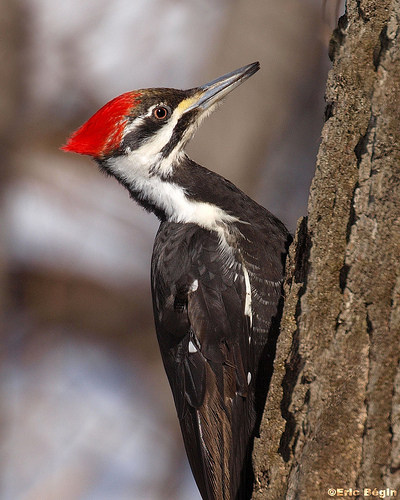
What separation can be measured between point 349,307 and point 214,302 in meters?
0.93

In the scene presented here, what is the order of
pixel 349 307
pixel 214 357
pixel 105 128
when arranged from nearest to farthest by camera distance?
1. pixel 349 307
2. pixel 214 357
3. pixel 105 128

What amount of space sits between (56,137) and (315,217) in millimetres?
3551

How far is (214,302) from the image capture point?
7.94ft

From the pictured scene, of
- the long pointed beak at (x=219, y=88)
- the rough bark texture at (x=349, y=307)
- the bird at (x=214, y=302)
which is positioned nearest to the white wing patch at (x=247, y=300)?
the bird at (x=214, y=302)

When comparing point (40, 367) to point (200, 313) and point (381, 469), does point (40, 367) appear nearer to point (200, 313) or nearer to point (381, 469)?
point (200, 313)

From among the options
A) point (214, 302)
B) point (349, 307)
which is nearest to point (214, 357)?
point (214, 302)

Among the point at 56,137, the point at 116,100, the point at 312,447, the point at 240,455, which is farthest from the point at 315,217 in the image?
the point at 56,137

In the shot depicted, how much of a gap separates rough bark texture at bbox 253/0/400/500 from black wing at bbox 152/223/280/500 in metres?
0.59

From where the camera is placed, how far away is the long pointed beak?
9.23 feet

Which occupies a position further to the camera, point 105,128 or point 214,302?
point 105,128

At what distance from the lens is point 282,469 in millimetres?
1606

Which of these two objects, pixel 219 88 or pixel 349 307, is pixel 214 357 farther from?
pixel 219 88

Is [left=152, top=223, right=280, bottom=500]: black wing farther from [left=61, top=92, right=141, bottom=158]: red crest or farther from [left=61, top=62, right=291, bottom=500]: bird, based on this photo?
[left=61, top=92, right=141, bottom=158]: red crest

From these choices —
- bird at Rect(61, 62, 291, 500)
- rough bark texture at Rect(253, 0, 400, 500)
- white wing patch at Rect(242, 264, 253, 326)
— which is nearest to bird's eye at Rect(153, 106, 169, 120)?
bird at Rect(61, 62, 291, 500)
